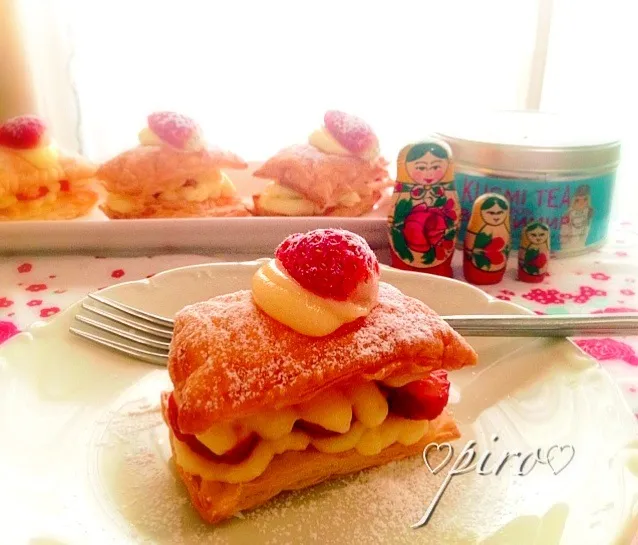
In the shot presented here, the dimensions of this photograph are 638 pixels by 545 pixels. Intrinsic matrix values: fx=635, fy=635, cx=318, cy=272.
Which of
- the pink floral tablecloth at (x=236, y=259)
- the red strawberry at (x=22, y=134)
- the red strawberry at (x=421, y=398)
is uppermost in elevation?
the red strawberry at (x=22, y=134)

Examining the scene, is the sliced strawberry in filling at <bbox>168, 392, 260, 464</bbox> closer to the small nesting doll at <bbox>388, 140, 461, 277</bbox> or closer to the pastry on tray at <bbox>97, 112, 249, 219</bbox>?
the small nesting doll at <bbox>388, 140, 461, 277</bbox>

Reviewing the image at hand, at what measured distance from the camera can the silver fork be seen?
1031 millimetres

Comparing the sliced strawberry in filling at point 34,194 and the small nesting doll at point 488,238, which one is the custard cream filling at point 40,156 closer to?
the sliced strawberry in filling at point 34,194

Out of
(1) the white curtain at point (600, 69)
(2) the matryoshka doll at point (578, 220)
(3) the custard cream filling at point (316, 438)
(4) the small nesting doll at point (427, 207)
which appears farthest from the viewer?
(1) the white curtain at point (600, 69)

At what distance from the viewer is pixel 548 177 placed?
1.46 m

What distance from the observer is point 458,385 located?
3.48 feet

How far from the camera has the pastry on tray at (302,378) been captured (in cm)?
80

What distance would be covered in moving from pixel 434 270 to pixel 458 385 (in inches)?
15.9

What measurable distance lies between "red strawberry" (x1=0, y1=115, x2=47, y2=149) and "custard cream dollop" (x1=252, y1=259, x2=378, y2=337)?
1172 mm

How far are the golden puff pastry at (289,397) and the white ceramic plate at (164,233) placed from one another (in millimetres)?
582

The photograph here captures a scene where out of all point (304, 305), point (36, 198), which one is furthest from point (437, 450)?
point (36, 198)

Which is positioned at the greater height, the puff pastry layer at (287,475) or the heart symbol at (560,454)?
the heart symbol at (560,454)

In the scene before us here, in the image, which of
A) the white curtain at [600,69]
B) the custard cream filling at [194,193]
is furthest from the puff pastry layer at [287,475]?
the white curtain at [600,69]

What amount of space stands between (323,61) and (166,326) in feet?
5.40
